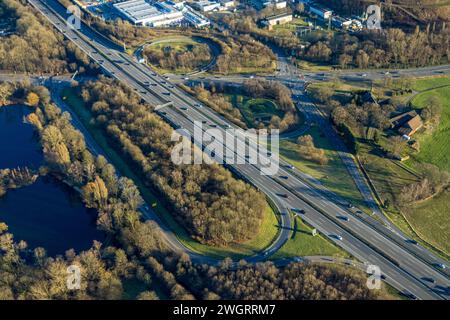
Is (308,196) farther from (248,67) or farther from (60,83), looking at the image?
(60,83)

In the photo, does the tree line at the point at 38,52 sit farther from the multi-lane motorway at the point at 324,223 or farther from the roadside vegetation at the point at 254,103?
the roadside vegetation at the point at 254,103

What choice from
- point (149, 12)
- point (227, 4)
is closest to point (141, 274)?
point (149, 12)

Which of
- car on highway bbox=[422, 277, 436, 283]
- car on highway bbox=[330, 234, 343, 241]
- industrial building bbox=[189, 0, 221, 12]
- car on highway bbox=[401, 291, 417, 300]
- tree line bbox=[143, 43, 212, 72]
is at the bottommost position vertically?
car on highway bbox=[401, 291, 417, 300]

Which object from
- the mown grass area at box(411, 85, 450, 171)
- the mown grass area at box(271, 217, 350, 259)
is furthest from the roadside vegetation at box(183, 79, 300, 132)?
the mown grass area at box(271, 217, 350, 259)

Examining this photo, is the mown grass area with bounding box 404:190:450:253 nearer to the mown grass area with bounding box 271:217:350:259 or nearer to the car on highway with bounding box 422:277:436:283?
the car on highway with bounding box 422:277:436:283

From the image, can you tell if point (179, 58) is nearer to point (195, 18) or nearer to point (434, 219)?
point (195, 18)
